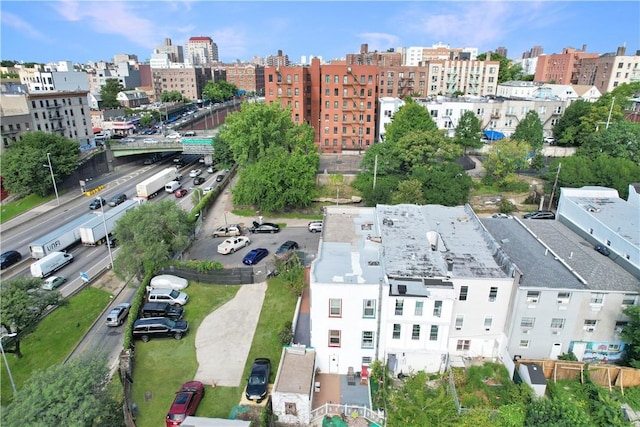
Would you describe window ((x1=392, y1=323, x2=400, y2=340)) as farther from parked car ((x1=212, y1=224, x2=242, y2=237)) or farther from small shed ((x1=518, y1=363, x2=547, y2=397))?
parked car ((x1=212, y1=224, x2=242, y2=237))

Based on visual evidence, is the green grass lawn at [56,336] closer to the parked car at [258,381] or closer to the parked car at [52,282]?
the parked car at [52,282]

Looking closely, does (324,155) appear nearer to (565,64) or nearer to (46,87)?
(46,87)

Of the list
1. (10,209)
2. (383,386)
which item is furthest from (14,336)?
(10,209)

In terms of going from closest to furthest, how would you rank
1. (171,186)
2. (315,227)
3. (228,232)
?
(228,232)
(315,227)
(171,186)

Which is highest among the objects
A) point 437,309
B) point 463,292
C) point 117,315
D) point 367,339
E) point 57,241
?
point 463,292

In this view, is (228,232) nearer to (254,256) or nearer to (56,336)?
(254,256)

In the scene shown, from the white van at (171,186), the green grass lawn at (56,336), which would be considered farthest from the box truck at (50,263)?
the white van at (171,186)

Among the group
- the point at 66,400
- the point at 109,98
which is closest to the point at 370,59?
the point at 109,98
